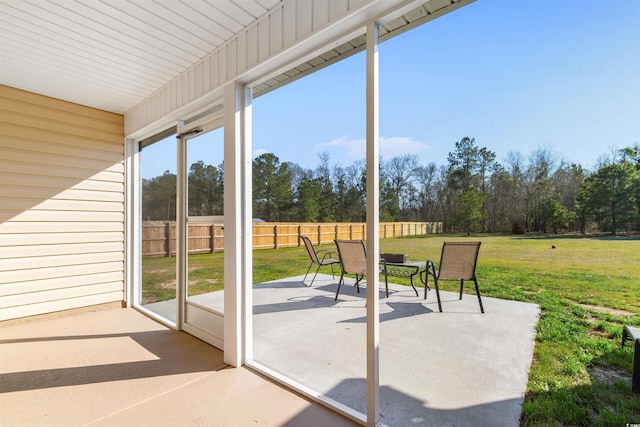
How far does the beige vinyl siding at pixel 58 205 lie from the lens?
11.0 ft

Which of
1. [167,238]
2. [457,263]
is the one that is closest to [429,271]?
[457,263]

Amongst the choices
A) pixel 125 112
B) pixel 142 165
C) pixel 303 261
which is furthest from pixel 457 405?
pixel 125 112

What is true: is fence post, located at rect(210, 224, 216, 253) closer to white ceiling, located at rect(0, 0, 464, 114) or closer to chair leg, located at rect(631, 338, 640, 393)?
white ceiling, located at rect(0, 0, 464, 114)

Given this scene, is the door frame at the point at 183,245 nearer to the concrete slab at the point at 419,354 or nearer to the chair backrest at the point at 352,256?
the concrete slab at the point at 419,354

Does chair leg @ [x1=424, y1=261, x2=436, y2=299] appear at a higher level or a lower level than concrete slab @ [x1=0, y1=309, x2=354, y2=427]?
higher

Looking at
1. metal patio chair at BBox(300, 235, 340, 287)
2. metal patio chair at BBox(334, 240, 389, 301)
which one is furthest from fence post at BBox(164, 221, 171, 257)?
metal patio chair at BBox(334, 240, 389, 301)

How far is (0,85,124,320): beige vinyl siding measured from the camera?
11.0 feet

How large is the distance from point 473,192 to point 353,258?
1227 mm

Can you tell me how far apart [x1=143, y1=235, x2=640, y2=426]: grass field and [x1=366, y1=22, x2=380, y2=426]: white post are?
7.8 inches

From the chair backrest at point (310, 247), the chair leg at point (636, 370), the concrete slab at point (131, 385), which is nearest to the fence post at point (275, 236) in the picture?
the chair backrest at point (310, 247)

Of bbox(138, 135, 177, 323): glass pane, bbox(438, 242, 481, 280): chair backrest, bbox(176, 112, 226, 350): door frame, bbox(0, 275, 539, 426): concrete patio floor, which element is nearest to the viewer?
bbox(0, 275, 539, 426): concrete patio floor

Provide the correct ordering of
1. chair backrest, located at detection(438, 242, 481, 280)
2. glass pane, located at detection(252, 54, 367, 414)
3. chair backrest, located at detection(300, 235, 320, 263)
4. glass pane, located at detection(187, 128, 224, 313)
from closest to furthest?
chair backrest, located at detection(438, 242, 481, 280) → glass pane, located at detection(252, 54, 367, 414) → chair backrest, located at detection(300, 235, 320, 263) → glass pane, located at detection(187, 128, 224, 313)

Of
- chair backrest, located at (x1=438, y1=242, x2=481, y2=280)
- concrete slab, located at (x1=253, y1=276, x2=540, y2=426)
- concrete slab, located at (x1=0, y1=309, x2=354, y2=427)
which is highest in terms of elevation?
chair backrest, located at (x1=438, y1=242, x2=481, y2=280)

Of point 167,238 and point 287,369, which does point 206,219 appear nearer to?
point 167,238
